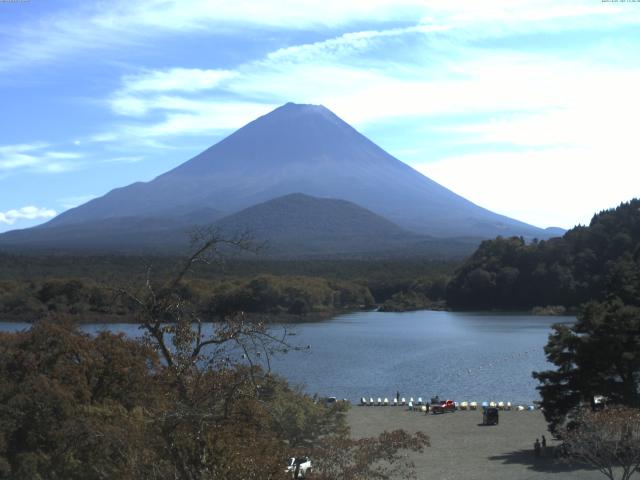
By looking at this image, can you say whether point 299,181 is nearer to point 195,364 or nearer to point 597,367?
point 597,367

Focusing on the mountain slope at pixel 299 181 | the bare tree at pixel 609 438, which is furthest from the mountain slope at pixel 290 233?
the bare tree at pixel 609 438

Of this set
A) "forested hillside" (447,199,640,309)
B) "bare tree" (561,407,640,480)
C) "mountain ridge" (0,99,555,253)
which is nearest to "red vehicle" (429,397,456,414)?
"bare tree" (561,407,640,480)

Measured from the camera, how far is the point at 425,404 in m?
21.9

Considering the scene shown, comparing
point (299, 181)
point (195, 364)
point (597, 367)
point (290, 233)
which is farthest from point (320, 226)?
point (195, 364)

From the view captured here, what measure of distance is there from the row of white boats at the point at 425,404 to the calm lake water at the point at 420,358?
964mm

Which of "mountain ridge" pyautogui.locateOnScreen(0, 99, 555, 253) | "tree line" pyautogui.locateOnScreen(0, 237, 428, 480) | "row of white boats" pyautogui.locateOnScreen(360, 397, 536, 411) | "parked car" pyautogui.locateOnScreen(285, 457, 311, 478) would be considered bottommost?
"row of white boats" pyautogui.locateOnScreen(360, 397, 536, 411)

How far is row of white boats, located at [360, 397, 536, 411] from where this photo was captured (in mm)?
21066

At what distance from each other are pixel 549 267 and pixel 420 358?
23.2 metres

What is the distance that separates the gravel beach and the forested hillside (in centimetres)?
3005

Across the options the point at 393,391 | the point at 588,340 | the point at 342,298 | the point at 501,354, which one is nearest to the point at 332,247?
the point at 342,298

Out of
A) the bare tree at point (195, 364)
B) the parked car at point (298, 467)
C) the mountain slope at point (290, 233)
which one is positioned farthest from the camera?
the mountain slope at point (290, 233)

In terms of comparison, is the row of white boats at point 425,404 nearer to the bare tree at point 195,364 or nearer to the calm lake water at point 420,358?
the calm lake water at point 420,358

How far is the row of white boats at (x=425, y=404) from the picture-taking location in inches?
829

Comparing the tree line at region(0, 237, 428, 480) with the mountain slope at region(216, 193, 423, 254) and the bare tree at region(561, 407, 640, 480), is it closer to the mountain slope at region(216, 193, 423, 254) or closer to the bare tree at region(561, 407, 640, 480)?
the bare tree at region(561, 407, 640, 480)
